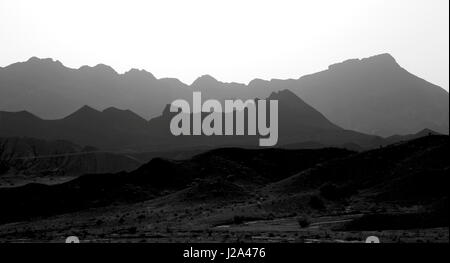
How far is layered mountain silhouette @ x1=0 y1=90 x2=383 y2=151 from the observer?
129 metres

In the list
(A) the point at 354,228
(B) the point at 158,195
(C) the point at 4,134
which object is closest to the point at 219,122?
(C) the point at 4,134

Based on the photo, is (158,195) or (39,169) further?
(39,169)

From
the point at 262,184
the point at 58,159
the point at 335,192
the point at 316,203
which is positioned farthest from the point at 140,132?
the point at 316,203

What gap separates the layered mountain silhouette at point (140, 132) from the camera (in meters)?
129

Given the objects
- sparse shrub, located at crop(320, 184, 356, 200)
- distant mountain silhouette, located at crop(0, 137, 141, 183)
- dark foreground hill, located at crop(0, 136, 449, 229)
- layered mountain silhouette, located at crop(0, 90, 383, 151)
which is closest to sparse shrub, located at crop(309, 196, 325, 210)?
dark foreground hill, located at crop(0, 136, 449, 229)

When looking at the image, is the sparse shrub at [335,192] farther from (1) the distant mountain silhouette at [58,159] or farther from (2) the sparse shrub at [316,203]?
(1) the distant mountain silhouette at [58,159]

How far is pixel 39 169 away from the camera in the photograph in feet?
323

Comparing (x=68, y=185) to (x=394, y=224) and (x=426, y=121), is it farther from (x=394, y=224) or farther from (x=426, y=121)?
(x=426, y=121)

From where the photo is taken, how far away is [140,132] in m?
142

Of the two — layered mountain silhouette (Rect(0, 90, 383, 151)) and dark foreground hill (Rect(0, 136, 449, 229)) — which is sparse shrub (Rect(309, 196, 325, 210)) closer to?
dark foreground hill (Rect(0, 136, 449, 229))

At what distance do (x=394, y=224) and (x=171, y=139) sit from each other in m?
107

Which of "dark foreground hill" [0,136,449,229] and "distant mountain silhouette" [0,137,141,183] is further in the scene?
"distant mountain silhouette" [0,137,141,183]

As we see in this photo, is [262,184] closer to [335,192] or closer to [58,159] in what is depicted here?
[335,192]

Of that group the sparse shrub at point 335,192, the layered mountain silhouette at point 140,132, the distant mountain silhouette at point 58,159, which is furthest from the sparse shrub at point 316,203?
the layered mountain silhouette at point 140,132
